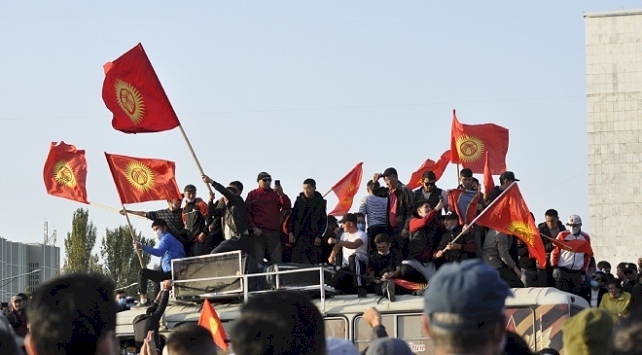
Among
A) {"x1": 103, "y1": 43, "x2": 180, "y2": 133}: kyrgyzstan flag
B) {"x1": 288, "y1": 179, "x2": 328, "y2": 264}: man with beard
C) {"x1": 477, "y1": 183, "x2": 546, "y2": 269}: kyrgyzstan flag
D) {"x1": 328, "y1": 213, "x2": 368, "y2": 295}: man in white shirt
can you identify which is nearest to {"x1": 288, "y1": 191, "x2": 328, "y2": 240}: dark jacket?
{"x1": 288, "y1": 179, "x2": 328, "y2": 264}: man with beard

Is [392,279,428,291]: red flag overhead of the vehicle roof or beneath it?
overhead

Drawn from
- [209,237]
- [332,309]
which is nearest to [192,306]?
[209,237]

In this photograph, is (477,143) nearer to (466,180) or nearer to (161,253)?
(466,180)

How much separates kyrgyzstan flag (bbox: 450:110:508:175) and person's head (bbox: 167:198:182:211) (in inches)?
169

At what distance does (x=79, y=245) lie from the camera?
74.2m

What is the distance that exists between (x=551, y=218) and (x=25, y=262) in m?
109

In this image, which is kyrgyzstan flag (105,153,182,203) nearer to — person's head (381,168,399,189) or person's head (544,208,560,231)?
person's head (381,168,399,189)

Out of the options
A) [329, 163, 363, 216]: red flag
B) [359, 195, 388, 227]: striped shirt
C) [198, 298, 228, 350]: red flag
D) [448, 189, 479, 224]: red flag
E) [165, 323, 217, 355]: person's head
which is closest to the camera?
[165, 323, 217, 355]: person's head

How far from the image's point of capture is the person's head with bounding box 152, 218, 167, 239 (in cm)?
1705

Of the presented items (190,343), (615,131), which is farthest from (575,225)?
(615,131)

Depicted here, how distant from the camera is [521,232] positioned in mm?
16406

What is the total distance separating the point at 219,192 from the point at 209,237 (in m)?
→ 1.16

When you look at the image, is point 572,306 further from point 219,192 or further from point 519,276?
point 219,192

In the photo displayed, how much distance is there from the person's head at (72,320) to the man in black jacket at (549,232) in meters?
13.4
